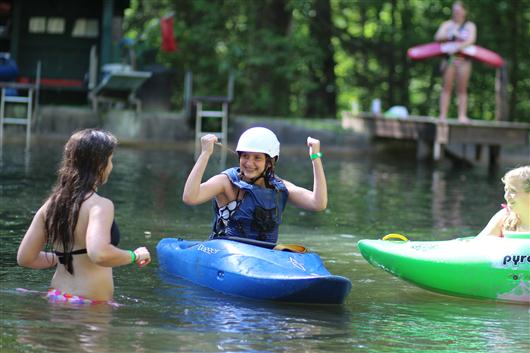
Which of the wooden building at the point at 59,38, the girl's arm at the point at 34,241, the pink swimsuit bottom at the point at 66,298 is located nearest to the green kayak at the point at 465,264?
the pink swimsuit bottom at the point at 66,298

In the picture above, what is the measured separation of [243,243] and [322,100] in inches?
690

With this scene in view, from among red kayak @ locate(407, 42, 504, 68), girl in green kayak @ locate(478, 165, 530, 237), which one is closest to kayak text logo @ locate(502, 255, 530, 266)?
girl in green kayak @ locate(478, 165, 530, 237)

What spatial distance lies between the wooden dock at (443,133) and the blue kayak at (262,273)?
1082 centimetres

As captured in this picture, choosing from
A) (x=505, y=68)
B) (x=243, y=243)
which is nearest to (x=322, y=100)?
(x=505, y=68)

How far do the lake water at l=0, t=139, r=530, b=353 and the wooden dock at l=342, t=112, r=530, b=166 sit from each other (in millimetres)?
5494

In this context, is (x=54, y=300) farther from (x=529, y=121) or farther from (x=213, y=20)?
(x=529, y=121)

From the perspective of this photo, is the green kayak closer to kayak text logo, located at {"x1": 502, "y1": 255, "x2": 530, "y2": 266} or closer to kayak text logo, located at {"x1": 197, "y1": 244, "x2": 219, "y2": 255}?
kayak text logo, located at {"x1": 502, "y1": 255, "x2": 530, "y2": 266}

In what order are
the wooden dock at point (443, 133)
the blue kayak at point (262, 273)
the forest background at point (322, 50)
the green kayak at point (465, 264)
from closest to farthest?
the blue kayak at point (262, 273), the green kayak at point (465, 264), the wooden dock at point (443, 133), the forest background at point (322, 50)

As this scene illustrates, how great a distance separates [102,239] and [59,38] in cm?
1510

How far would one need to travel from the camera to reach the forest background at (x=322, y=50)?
20.6 m

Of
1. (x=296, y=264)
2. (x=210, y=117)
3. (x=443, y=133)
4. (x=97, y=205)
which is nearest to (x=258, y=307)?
(x=296, y=264)

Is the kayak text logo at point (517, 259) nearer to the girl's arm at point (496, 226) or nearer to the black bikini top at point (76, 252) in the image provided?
the girl's arm at point (496, 226)

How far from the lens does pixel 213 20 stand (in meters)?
Answer: 20.7

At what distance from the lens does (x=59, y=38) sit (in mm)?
19312
